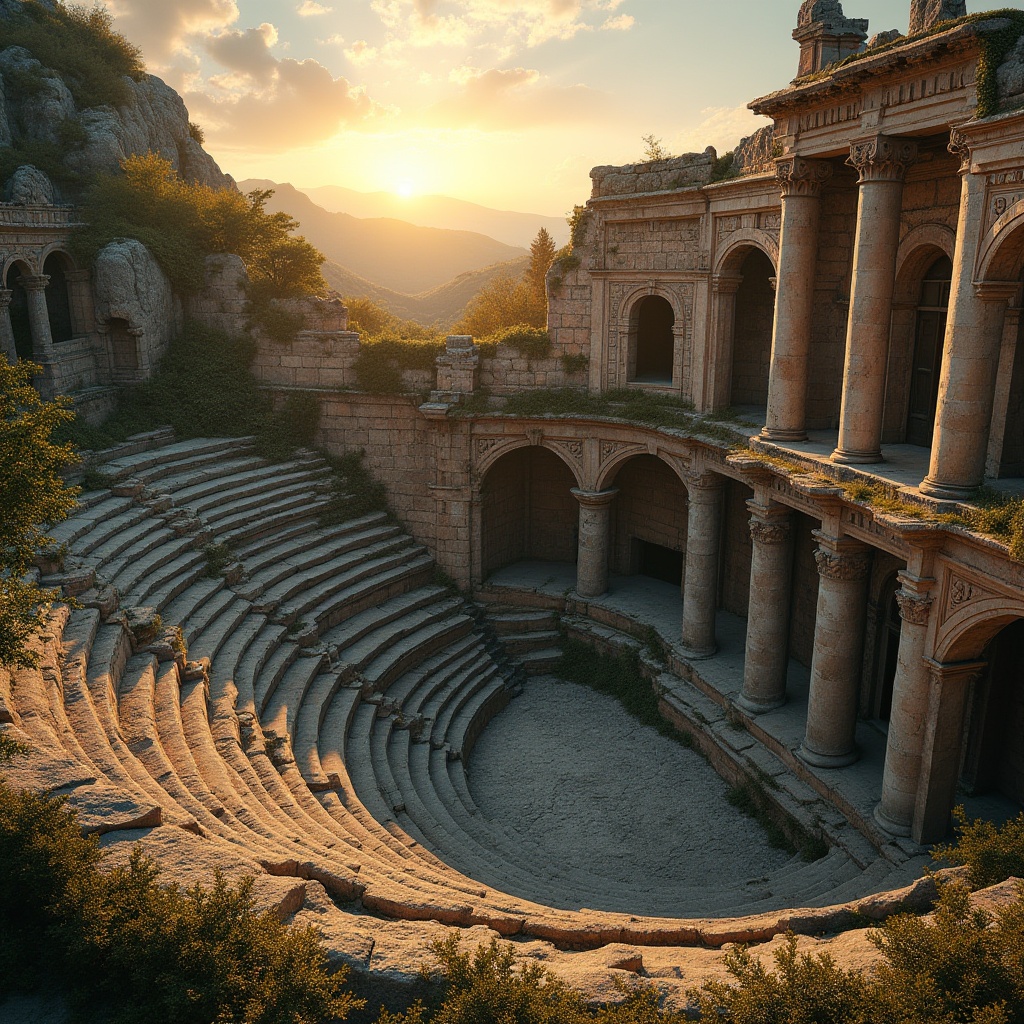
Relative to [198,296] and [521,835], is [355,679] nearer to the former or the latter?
[521,835]

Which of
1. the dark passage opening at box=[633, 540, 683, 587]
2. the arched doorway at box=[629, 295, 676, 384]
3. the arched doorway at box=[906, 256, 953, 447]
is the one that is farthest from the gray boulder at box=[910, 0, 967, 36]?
the dark passage opening at box=[633, 540, 683, 587]

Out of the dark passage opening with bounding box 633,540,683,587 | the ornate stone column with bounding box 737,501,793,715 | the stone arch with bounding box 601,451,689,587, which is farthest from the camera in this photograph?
the dark passage opening with bounding box 633,540,683,587

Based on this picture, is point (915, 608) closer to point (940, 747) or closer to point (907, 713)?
point (907, 713)

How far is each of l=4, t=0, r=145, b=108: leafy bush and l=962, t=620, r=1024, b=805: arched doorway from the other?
105 feet

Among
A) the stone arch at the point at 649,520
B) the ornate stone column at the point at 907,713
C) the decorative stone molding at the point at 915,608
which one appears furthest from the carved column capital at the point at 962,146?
the stone arch at the point at 649,520

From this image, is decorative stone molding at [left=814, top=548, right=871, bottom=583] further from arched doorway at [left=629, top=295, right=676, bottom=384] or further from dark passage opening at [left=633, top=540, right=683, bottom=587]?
arched doorway at [left=629, top=295, right=676, bottom=384]

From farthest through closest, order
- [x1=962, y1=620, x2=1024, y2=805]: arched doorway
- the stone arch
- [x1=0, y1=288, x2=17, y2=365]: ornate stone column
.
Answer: the stone arch < [x1=0, y1=288, x2=17, y2=365]: ornate stone column < [x1=962, y1=620, x2=1024, y2=805]: arched doorway

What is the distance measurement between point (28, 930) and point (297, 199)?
195993 mm

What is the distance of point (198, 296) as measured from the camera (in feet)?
81.0

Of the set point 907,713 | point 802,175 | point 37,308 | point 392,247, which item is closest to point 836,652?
point 907,713

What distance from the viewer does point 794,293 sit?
15727 mm

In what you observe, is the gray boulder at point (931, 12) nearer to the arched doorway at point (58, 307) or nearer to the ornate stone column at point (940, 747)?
the ornate stone column at point (940, 747)

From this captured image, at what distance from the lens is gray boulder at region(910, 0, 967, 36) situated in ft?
40.5

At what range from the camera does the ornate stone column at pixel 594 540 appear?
73.8ft
